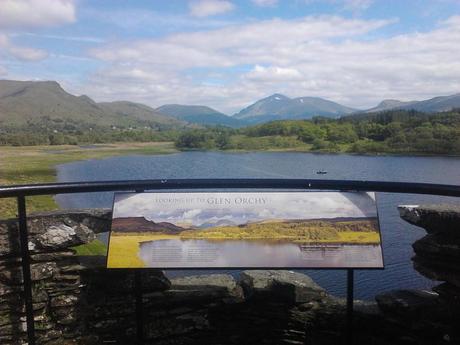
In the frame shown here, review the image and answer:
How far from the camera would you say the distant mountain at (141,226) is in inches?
154

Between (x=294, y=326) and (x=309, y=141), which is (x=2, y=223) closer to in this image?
(x=294, y=326)

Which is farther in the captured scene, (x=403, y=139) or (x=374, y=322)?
(x=403, y=139)

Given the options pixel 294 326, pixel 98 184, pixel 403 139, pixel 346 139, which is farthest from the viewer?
pixel 346 139

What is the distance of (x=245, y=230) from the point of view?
3.91 meters

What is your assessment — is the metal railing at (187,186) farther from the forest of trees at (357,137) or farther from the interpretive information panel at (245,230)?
the forest of trees at (357,137)

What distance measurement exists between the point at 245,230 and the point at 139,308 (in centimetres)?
111

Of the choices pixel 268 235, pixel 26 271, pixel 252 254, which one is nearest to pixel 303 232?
pixel 268 235

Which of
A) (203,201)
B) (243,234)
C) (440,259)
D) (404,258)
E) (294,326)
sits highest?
(203,201)

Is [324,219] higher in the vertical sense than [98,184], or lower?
lower

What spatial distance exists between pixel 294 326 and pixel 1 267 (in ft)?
8.61

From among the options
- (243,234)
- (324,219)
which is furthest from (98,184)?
(324,219)

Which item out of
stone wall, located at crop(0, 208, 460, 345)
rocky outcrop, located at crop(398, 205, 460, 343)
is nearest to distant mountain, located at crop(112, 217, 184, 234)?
stone wall, located at crop(0, 208, 460, 345)

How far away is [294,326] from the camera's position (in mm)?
4465

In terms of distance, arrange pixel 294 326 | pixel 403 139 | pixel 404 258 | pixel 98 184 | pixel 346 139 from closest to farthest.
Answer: pixel 98 184
pixel 294 326
pixel 404 258
pixel 403 139
pixel 346 139
